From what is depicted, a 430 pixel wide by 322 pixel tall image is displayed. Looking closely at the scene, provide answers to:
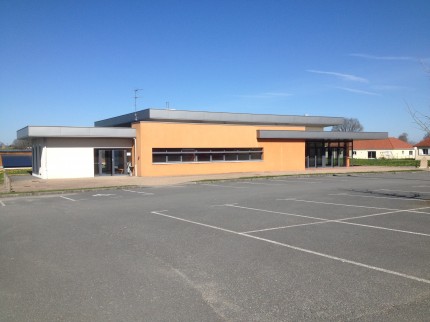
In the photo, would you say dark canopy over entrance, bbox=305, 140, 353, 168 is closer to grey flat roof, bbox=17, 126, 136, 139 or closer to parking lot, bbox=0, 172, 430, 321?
grey flat roof, bbox=17, 126, 136, 139

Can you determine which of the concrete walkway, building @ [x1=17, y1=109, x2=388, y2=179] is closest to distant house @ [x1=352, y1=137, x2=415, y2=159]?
building @ [x1=17, y1=109, x2=388, y2=179]

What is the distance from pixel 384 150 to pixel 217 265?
89940 mm

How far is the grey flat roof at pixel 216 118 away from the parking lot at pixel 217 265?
19869 millimetres

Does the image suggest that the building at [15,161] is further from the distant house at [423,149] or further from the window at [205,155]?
the distant house at [423,149]

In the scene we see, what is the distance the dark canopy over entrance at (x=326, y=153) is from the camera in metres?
36.3

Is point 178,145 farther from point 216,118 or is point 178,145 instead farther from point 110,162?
point 216,118

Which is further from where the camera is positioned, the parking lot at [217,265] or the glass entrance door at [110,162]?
the glass entrance door at [110,162]

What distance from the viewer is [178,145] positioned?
1121 inches

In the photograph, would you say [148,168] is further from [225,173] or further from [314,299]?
[314,299]

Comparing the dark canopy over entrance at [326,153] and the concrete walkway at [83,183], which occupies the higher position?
the dark canopy over entrance at [326,153]

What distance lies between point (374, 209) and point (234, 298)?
8441mm

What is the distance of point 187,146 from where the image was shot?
94.7ft

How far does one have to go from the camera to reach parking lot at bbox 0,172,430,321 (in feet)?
14.7

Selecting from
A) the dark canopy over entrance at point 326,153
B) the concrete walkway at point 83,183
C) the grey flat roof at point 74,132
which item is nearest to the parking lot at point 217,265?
the concrete walkway at point 83,183
